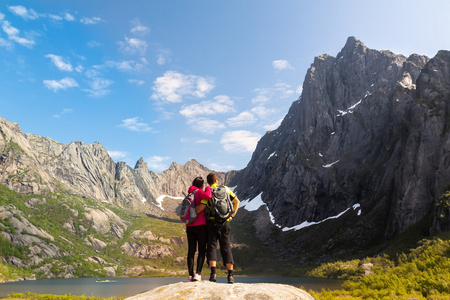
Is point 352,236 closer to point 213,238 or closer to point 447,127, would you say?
point 447,127

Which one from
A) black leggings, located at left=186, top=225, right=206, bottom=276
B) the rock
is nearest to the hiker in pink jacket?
black leggings, located at left=186, top=225, right=206, bottom=276

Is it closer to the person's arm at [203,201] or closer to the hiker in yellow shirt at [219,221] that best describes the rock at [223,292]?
the hiker in yellow shirt at [219,221]

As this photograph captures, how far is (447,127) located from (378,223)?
63474 millimetres

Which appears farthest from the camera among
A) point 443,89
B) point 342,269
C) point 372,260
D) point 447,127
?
point 443,89

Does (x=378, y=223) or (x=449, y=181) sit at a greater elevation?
(x=449, y=181)

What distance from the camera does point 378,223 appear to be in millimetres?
172125

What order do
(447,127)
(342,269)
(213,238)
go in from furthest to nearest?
(447,127) → (342,269) → (213,238)

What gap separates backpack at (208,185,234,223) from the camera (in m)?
11.5

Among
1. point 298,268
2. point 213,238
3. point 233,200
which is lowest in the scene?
point 298,268

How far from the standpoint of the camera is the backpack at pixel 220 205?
37.8 feet

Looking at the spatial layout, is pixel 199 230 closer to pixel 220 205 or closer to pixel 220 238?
pixel 220 238

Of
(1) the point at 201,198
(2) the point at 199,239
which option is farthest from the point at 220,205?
(2) the point at 199,239

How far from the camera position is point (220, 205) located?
37.8 feet

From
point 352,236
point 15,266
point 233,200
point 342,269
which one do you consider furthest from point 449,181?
point 15,266
